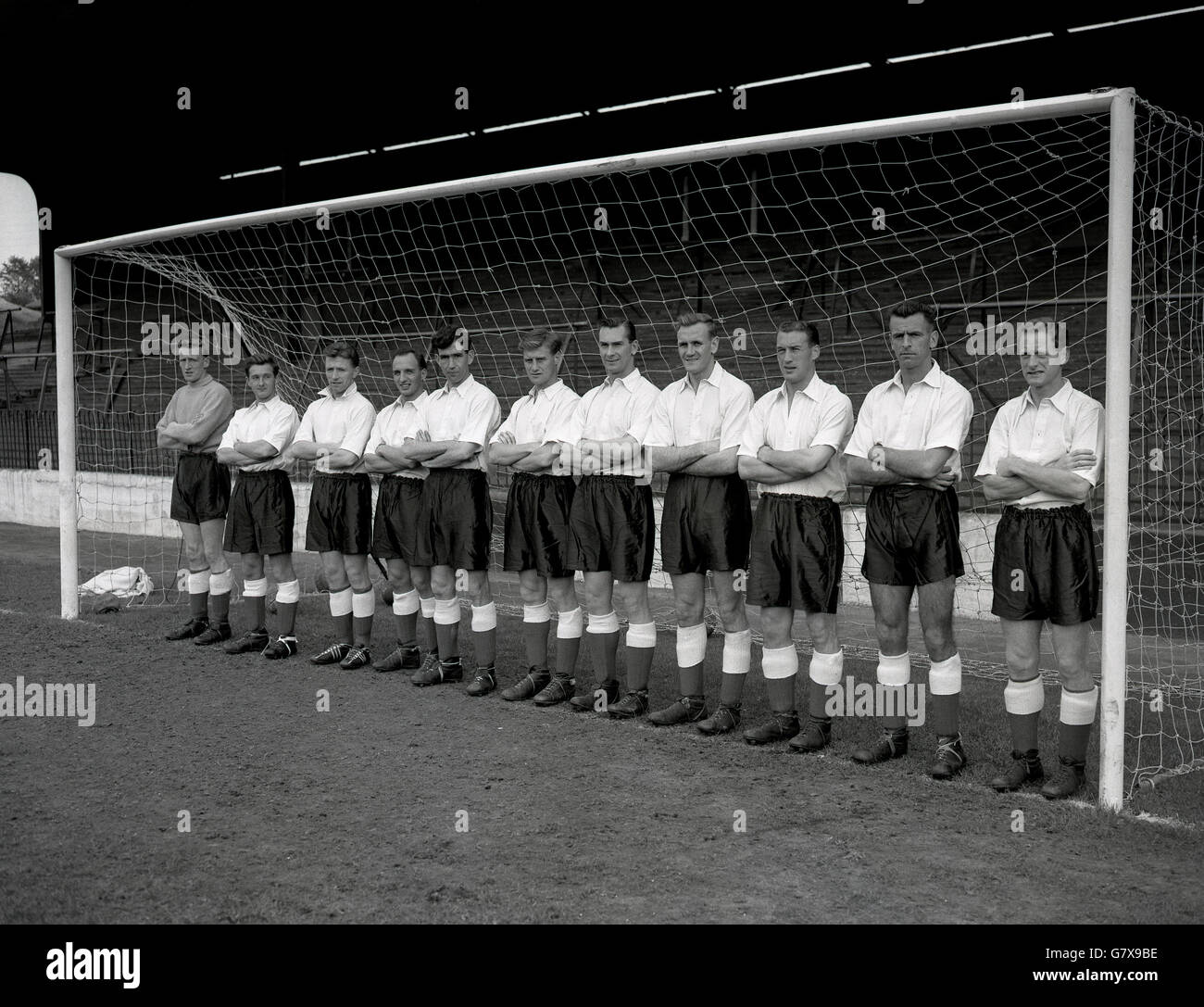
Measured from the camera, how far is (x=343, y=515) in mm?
6855

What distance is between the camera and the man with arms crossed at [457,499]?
6219 millimetres

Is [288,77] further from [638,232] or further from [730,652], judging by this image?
[730,652]

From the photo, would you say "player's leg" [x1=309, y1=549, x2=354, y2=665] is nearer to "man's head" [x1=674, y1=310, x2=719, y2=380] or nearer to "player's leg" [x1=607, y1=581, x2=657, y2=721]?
"player's leg" [x1=607, y1=581, x2=657, y2=721]

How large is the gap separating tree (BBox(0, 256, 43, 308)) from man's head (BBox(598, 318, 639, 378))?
18764mm

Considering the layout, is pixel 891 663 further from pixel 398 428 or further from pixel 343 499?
pixel 343 499

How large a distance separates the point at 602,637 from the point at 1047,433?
2.58 metres

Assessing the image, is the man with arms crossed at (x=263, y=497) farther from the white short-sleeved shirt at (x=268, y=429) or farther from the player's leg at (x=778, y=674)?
the player's leg at (x=778, y=674)

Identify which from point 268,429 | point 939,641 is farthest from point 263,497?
point 939,641

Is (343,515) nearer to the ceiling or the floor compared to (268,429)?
nearer to the floor

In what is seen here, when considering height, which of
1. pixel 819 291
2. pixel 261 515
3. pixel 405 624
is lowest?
pixel 405 624

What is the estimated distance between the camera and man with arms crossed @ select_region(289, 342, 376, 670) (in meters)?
6.84

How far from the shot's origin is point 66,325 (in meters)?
8.71

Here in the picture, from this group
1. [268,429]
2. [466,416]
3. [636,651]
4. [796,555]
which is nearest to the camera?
[796,555]

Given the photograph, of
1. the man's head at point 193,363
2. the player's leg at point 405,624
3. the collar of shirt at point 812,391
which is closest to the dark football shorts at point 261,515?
the player's leg at point 405,624
